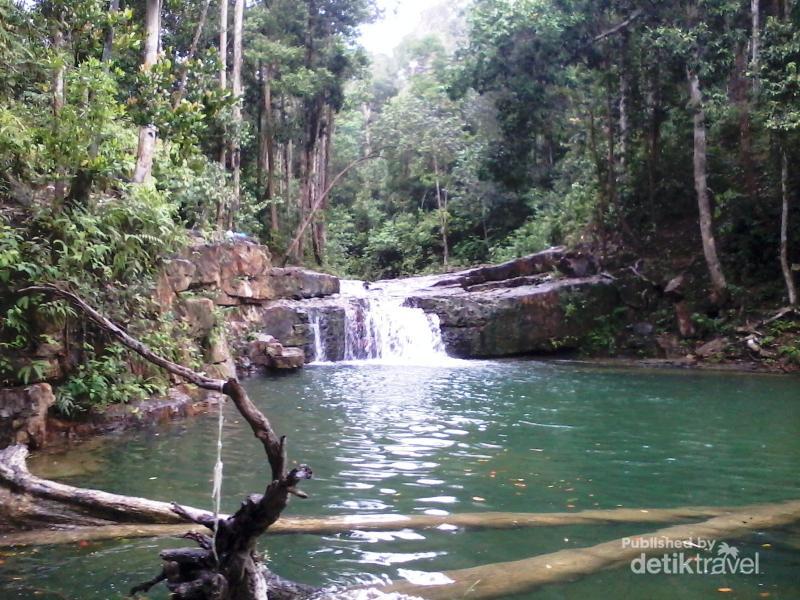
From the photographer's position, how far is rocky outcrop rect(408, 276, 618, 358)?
18.5m

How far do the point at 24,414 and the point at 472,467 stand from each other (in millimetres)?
4649

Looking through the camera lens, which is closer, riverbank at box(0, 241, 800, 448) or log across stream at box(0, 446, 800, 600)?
log across stream at box(0, 446, 800, 600)

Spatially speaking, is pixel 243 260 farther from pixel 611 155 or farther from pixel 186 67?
pixel 611 155

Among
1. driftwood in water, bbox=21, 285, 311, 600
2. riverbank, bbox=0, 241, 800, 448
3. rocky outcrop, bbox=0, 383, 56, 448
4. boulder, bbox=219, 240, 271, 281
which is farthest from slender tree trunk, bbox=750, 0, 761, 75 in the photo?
driftwood in water, bbox=21, 285, 311, 600

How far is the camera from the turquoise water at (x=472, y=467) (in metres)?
4.14

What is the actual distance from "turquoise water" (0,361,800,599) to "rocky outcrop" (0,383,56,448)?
61 centimetres

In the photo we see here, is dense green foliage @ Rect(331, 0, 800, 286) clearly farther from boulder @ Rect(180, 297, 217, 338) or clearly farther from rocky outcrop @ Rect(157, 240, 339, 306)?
boulder @ Rect(180, 297, 217, 338)

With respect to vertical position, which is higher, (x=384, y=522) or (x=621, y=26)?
(x=621, y=26)

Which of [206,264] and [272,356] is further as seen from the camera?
[272,356]

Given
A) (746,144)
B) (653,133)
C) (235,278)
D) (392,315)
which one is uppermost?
(653,133)

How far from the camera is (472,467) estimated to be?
692 cm

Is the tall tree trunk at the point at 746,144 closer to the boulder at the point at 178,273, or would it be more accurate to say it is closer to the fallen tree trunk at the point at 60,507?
the boulder at the point at 178,273

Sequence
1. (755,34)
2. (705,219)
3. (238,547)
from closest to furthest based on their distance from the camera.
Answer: (238,547) < (755,34) < (705,219)

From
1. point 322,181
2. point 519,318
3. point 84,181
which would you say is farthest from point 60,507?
point 322,181
